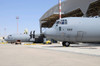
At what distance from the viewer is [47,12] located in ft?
265

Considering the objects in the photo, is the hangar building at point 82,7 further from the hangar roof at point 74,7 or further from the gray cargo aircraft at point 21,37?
the gray cargo aircraft at point 21,37

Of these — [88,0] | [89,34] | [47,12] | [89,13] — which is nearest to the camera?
[89,34]

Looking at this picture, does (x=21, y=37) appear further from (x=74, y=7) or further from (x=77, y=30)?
(x=77, y=30)

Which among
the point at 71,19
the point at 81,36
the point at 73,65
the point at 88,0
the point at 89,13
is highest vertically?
the point at 88,0

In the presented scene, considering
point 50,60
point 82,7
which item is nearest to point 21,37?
point 82,7

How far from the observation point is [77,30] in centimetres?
2289

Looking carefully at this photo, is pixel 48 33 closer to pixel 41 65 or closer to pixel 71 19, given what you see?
pixel 71 19

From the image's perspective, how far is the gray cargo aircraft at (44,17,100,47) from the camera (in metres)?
22.7

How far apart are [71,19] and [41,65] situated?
16.8m

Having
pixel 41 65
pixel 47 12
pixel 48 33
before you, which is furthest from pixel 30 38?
pixel 41 65

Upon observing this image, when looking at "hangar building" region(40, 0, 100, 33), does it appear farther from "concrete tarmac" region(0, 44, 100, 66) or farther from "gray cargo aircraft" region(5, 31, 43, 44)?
"concrete tarmac" region(0, 44, 100, 66)

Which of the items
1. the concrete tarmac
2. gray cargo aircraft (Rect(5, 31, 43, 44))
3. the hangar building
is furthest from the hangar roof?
the concrete tarmac

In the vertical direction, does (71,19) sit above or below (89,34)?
above

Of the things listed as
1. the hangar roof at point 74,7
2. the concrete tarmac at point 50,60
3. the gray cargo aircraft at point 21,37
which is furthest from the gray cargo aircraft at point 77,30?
the gray cargo aircraft at point 21,37
